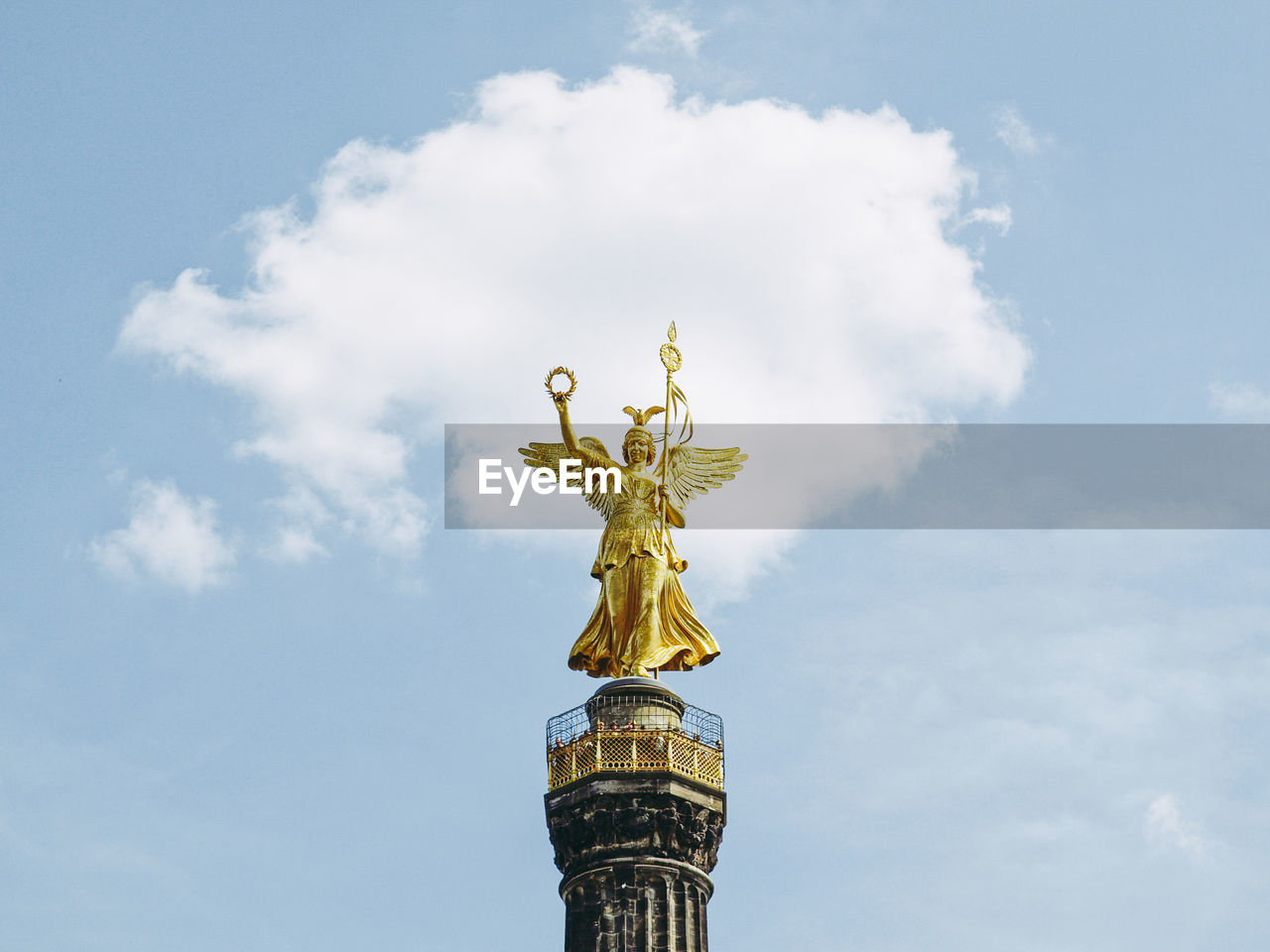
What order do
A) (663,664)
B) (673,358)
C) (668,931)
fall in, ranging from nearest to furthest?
(668,931) → (663,664) → (673,358)

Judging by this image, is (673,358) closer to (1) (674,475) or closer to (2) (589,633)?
(1) (674,475)

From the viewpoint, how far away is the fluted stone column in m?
74.9

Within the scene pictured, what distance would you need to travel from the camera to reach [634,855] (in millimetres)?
75812

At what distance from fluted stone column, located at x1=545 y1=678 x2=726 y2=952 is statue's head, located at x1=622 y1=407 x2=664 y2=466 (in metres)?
11.4

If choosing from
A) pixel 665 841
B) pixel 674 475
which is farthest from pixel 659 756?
pixel 674 475

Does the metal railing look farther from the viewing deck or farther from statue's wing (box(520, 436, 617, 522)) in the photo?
statue's wing (box(520, 436, 617, 522))

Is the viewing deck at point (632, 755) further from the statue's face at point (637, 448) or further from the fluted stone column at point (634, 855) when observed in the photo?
the statue's face at point (637, 448)

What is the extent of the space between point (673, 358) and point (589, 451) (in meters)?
4.38

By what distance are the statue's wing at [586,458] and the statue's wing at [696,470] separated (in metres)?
1.85

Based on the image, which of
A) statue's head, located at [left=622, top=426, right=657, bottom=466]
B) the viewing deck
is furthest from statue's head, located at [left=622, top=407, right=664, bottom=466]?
the viewing deck

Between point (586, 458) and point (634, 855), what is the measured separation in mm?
13730

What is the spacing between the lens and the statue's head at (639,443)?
83.4 meters

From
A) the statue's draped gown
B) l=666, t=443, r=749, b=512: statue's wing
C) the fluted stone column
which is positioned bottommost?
the fluted stone column

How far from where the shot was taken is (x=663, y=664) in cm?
7981
